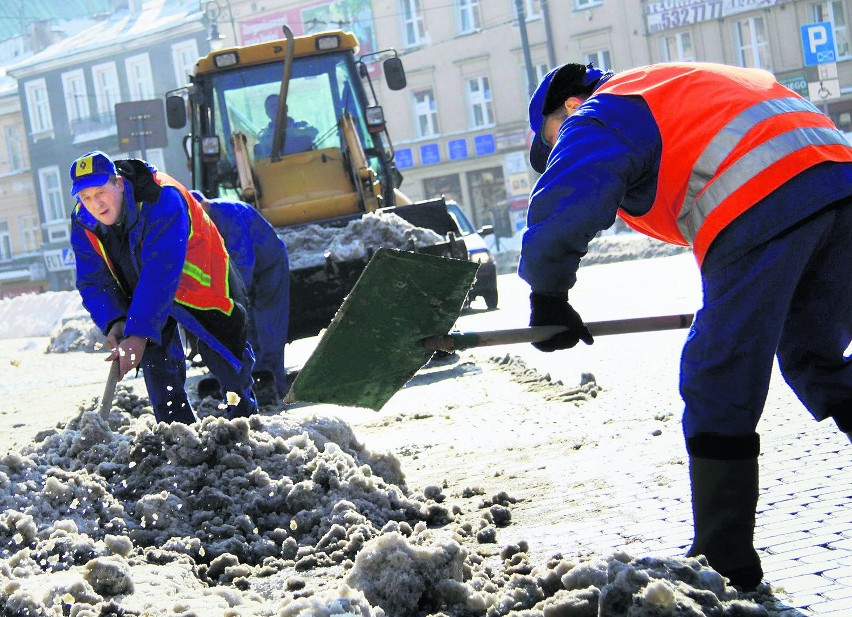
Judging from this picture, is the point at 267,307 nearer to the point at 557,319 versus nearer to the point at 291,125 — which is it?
the point at 291,125

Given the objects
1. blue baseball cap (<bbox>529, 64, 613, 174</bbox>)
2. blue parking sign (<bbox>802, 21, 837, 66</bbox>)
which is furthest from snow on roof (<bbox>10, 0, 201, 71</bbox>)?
blue baseball cap (<bbox>529, 64, 613, 174</bbox>)

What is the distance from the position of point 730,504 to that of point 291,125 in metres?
9.70

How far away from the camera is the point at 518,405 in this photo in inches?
305

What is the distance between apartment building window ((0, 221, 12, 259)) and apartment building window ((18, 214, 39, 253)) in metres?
0.62

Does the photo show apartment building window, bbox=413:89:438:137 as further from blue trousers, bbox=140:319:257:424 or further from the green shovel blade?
the green shovel blade

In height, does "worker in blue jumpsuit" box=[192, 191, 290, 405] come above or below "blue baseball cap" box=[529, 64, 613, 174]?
below

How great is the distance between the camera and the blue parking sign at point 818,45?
24.0 metres

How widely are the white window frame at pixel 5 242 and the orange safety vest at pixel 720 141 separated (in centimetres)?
5227

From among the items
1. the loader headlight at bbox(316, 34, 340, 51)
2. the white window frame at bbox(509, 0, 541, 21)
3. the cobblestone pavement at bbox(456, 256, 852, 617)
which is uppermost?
the white window frame at bbox(509, 0, 541, 21)

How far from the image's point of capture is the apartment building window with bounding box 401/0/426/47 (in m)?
43.5

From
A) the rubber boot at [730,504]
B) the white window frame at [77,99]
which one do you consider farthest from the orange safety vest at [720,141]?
the white window frame at [77,99]

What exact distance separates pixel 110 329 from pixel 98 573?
2.62 meters

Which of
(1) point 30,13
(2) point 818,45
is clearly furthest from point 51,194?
(2) point 818,45

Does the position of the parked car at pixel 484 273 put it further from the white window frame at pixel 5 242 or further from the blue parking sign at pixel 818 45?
the white window frame at pixel 5 242
